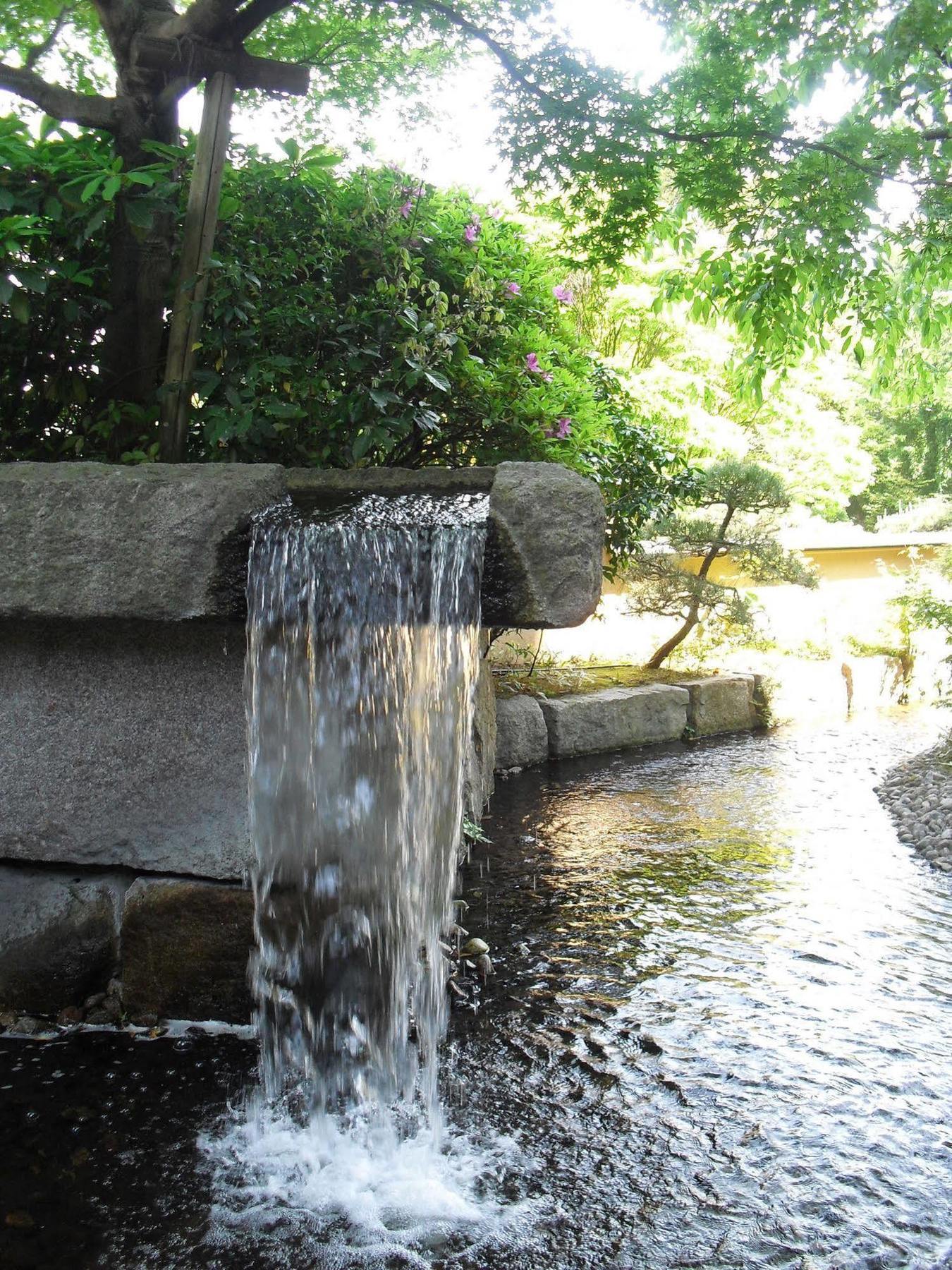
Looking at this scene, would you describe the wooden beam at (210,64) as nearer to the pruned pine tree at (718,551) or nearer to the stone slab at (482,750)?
the stone slab at (482,750)

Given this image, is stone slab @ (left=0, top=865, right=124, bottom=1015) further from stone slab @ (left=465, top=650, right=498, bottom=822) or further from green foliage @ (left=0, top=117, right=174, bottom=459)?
stone slab @ (left=465, top=650, right=498, bottom=822)

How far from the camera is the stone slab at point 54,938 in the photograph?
8.63 feet

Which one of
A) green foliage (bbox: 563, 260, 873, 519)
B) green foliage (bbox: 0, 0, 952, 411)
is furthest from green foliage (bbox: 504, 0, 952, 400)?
green foliage (bbox: 563, 260, 873, 519)

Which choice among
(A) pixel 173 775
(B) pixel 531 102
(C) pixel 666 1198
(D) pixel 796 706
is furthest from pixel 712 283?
(D) pixel 796 706

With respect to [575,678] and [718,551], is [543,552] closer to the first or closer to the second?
[575,678]

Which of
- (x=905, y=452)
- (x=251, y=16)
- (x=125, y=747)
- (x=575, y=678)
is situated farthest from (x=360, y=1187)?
(x=905, y=452)

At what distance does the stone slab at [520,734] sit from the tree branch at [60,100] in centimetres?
459

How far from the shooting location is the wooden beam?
3.04m

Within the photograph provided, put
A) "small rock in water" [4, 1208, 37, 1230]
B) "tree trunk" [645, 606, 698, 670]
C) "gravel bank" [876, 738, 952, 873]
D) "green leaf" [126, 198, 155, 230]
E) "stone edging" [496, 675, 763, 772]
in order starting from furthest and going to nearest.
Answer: "tree trunk" [645, 606, 698, 670] < "stone edging" [496, 675, 763, 772] < "gravel bank" [876, 738, 952, 873] < "green leaf" [126, 198, 155, 230] < "small rock in water" [4, 1208, 37, 1230]

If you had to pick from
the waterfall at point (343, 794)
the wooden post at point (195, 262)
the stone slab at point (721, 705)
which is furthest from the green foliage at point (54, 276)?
the stone slab at point (721, 705)

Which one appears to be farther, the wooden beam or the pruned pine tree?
the pruned pine tree

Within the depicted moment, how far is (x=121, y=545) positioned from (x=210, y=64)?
5.75ft

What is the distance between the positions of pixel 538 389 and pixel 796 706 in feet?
26.0

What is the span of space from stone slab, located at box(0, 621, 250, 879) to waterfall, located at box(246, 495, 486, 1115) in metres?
0.14
